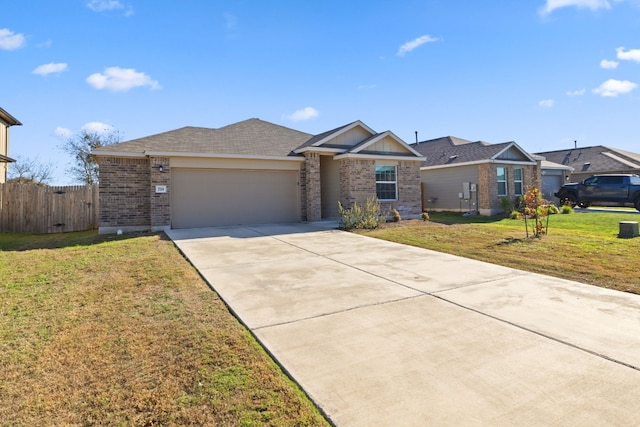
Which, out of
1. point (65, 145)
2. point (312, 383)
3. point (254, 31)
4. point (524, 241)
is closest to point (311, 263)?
point (312, 383)

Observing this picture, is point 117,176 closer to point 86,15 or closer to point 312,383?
point 86,15

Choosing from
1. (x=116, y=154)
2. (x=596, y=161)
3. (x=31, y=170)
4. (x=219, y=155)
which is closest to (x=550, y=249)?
(x=219, y=155)

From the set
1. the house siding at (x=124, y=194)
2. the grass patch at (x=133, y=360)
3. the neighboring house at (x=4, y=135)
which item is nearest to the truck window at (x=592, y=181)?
the grass patch at (x=133, y=360)

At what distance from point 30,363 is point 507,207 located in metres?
18.5

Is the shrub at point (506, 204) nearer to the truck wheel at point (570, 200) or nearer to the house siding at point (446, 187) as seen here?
the house siding at point (446, 187)

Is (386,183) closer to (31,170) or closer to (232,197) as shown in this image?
(232,197)

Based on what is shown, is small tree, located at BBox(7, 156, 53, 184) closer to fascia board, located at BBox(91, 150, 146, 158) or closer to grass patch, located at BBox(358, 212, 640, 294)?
fascia board, located at BBox(91, 150, 146, 158)

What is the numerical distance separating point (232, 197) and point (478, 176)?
12298mm

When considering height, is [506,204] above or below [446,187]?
below

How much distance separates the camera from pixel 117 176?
12.3 meters

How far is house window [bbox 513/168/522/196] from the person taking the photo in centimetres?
1866

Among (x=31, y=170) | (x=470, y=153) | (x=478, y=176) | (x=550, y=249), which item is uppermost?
(x=31, y=170)

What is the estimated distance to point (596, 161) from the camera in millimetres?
27797

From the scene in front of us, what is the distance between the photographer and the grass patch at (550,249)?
607 cm
